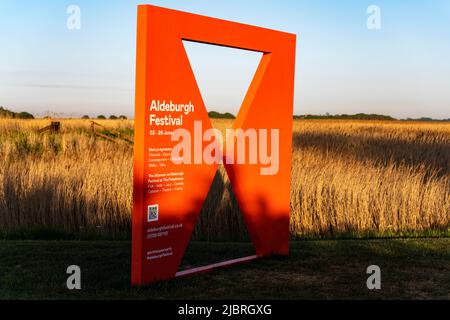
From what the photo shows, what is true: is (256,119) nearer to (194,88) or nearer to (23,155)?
(194,88)

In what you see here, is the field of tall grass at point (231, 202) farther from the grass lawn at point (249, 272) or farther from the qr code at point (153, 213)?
the qr code at point (153, 213)

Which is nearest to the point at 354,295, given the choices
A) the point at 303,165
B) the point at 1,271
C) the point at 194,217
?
the point at 194,217

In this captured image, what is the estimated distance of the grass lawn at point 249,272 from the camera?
471cm

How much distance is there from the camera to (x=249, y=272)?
5.39 meters

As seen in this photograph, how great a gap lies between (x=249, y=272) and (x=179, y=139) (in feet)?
4.73

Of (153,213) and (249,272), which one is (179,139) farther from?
(249,272)

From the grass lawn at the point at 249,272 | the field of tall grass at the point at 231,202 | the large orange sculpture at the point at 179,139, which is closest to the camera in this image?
the large orange sculpture at the point at 179,139

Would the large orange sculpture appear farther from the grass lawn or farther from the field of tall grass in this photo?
the field of tall grass

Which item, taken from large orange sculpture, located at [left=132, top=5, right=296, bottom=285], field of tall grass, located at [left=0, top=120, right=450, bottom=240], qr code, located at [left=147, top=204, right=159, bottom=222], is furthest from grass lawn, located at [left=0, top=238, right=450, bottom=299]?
field of tall grass, located at [left=0, top=120, right=450, bottom=240]

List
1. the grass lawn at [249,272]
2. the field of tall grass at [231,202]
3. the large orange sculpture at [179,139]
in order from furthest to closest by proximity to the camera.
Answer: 1. the field of tall grass at [231,202]
2. the grass lawn at [249,272]
3. the large orange sculpture at [179,139]

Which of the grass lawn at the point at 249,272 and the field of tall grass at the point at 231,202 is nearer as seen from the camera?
the grass lawn at the point at 249,272

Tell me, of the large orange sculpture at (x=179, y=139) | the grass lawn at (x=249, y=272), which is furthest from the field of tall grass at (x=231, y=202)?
the large orange sculpture at (x=179, y=139)

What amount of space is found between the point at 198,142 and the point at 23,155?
27.1 ft

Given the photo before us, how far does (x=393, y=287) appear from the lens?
504 centimetres
